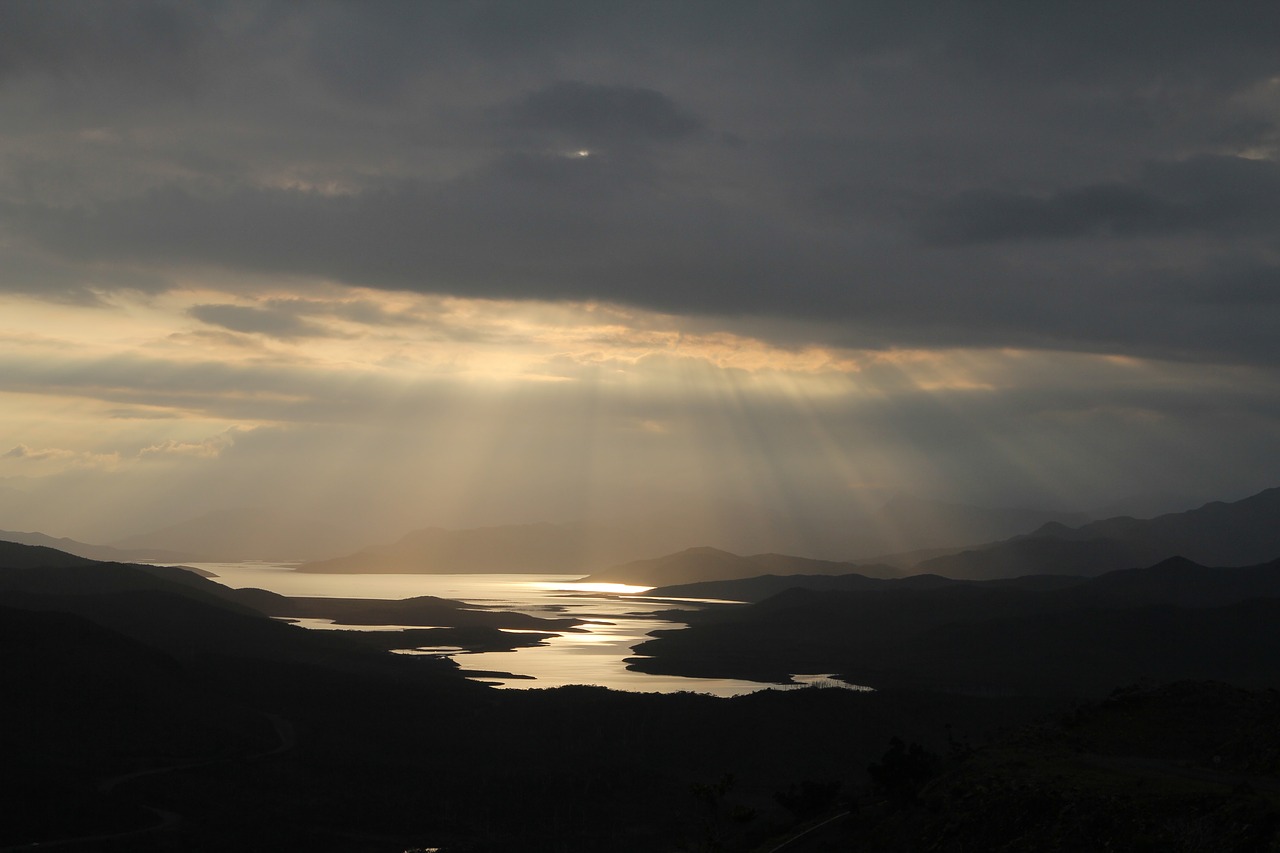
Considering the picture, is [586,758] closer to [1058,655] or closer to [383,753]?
[383,753]

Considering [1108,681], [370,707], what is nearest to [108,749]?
[370,707]

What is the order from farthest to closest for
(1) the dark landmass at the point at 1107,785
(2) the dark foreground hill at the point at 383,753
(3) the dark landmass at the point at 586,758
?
(2) the dark foreground hill at the point at 383,753 → (3) the dark landmass at the point at 586,758 → (1) the dark landmass at the point at 1107,785

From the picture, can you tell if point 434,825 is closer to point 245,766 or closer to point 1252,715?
point 245,766

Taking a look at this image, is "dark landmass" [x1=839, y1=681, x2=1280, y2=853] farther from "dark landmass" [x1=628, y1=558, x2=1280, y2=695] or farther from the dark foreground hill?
"dark landmass" [x1=628, y1=558, x2=1280, y2=695]

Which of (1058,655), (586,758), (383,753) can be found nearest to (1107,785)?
(586,758)

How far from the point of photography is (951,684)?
150875mm

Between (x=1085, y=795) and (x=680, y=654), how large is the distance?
546ft

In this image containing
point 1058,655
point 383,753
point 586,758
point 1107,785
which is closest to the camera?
point 1107,785

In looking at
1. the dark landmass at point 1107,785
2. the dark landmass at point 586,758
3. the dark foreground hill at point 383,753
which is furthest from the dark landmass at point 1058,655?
the dark landmass at point 1107,785

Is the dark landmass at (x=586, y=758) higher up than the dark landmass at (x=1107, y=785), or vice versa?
the dark landmass at (x=1107, y=785)

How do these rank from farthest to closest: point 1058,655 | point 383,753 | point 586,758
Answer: point 1058,655
point 383,753
point 586,758

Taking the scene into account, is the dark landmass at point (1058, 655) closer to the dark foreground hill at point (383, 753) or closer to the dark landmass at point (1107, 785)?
the dark foreground hill at point (383, 753)

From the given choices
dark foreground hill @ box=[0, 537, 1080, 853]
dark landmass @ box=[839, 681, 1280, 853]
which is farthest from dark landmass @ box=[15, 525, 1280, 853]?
dark foreground hill @ box=[0, 537, 1080, 853]

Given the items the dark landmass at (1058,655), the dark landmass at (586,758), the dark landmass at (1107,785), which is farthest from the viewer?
the dark landmass at (1058,655)
